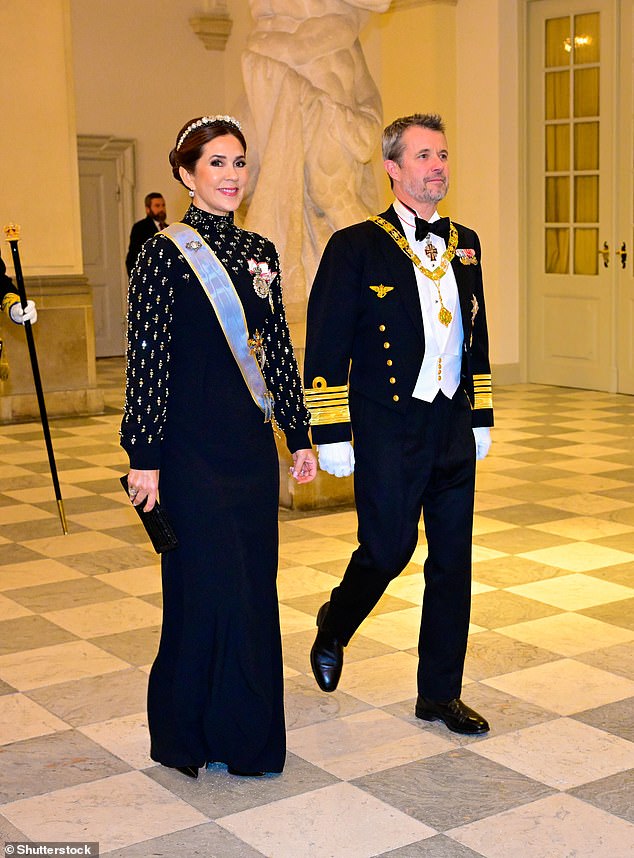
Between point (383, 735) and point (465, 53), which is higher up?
point (465, 53)

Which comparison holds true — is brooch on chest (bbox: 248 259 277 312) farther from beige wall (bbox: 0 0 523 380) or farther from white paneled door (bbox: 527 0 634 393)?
white paneled door (bbox: 527 0 634 393)

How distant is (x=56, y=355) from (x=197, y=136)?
7.27 meters

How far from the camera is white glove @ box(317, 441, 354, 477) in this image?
365cm

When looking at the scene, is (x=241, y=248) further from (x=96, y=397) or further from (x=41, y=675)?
(x=96, y=397)

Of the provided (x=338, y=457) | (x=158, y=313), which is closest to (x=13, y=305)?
(x=338, y=457)

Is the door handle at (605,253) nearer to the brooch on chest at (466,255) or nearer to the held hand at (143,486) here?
the brooch on chest at (466,255)

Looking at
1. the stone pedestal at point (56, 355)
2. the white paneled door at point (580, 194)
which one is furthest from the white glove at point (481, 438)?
the white paneled door at point (580, 194)

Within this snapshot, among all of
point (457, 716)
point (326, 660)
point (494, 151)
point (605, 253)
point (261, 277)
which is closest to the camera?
point (261, 277)

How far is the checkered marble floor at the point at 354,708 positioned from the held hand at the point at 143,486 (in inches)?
30.7

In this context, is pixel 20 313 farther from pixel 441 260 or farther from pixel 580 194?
pixel 580 194

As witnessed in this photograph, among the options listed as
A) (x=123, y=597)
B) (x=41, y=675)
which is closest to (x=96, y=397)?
(x=123, y=597)

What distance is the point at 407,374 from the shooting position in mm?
3586

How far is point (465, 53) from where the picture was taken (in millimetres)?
11961

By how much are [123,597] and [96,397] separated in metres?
5.45
